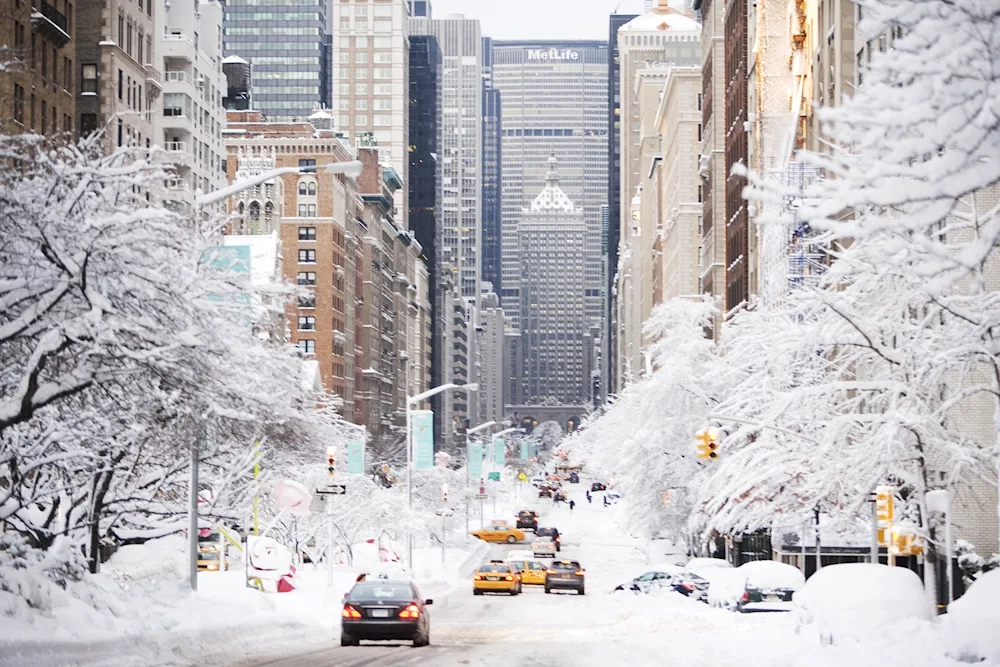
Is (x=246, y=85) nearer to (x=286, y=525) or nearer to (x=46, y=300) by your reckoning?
(x=286, y=525)

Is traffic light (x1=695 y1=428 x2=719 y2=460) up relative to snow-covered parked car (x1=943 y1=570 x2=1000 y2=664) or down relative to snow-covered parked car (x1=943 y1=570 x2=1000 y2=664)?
up

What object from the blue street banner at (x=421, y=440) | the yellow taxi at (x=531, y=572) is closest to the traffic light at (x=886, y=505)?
the yellow taxi at (x=531, y=572)

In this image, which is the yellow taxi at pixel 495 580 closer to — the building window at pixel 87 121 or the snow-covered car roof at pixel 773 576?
the snow-covered car roof at pixel 773 576

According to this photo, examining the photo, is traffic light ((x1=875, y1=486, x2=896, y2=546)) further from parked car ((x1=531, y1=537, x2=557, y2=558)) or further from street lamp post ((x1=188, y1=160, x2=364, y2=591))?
parked car ((x1=531, y1=537, x2=557, y2=558))

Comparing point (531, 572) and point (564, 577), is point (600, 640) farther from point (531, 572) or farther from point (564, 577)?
point (531, 572)

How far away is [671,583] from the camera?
166 feet

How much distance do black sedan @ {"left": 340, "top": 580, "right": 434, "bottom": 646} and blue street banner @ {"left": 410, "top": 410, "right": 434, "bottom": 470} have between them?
32.3 m

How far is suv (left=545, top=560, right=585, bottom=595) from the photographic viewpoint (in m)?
57.0

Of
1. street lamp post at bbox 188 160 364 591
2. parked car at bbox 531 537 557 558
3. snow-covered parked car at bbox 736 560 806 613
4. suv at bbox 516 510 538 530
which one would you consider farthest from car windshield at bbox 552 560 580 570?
suv at bbox 516 510 538 530

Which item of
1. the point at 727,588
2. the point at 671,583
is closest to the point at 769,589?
the point at 727,588

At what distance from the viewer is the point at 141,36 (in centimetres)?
7881

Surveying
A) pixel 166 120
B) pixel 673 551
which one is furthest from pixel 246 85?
pixel 673 551

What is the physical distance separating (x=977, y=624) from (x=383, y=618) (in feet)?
40.8

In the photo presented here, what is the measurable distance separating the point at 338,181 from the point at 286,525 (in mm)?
82359
